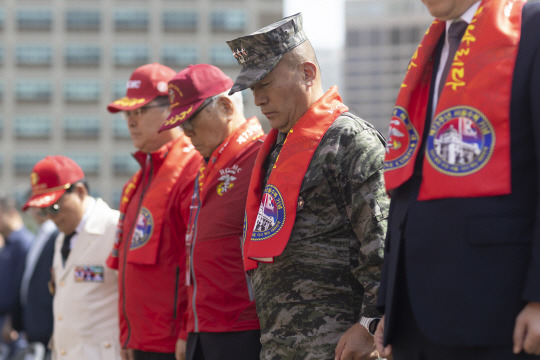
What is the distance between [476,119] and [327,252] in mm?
991

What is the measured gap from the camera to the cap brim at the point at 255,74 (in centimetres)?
324

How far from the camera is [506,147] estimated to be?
2.21m

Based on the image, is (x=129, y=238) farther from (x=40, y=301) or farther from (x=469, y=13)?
(x=469, y=13)

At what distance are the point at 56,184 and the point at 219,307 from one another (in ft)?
6.71

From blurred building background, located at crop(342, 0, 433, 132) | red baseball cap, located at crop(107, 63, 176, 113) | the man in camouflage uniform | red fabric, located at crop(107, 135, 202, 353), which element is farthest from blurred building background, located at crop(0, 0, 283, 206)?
blurred building background, located at crop(342, 0, 433, 132)

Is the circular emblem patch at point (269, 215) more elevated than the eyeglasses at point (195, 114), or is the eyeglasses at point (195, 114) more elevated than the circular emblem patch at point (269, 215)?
the eyeglasses at point (195, 114)

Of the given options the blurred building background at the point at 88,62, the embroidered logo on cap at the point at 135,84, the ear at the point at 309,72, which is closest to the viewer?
the ear at the point at 309,72

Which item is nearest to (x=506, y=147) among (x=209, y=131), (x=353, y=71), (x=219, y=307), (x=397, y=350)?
(x=397, y=350)

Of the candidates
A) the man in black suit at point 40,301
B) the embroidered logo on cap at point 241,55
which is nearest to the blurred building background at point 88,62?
the man in black suit at point 40,301

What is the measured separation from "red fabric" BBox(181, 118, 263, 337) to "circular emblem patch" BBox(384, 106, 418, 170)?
4.90 ft

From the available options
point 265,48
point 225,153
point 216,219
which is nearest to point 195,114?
point 225,153

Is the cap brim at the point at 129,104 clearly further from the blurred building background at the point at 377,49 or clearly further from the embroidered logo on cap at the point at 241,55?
the blurred building background at the point at 377,49

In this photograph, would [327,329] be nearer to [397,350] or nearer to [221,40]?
[397,350]

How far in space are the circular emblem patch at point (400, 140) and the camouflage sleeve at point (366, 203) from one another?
502 mm
